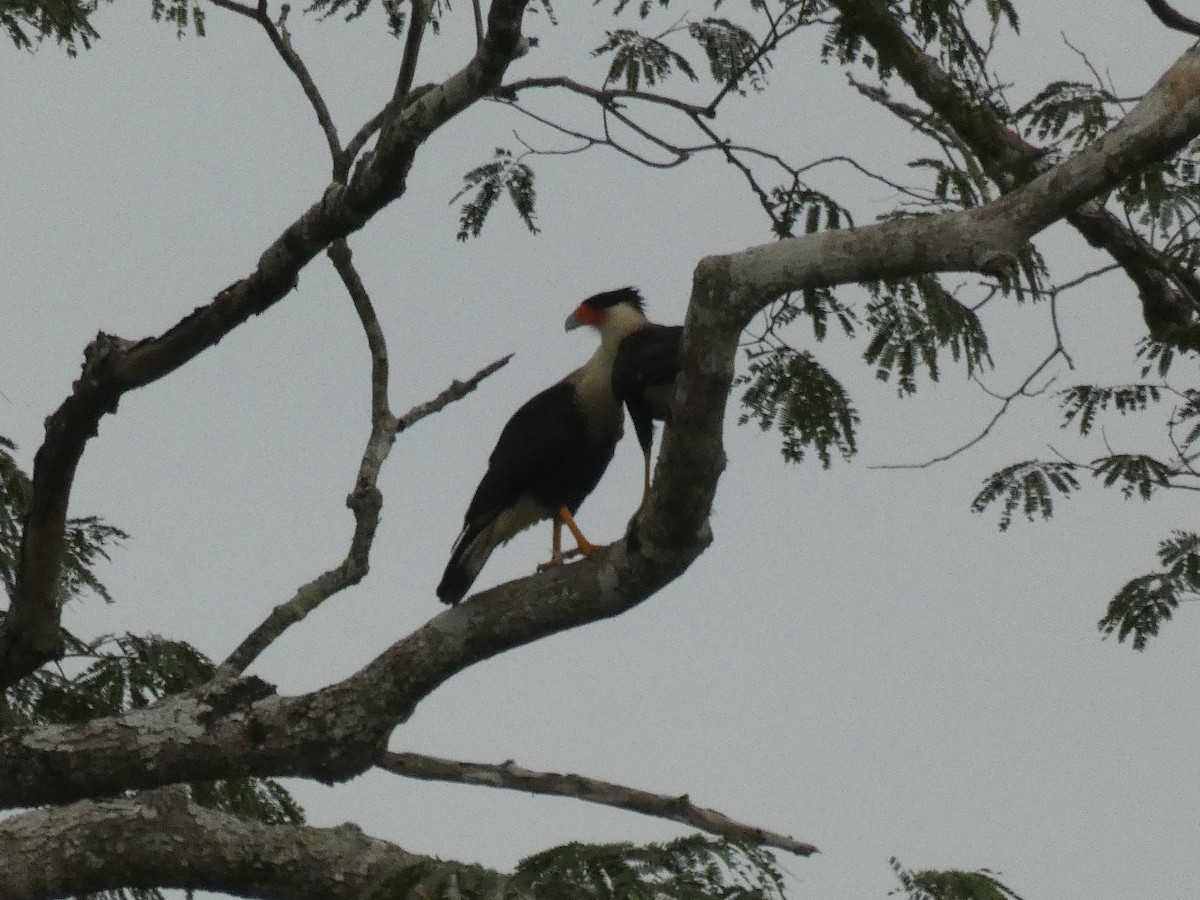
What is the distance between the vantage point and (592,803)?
4.23 meters

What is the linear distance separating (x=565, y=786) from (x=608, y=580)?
64 centimetres

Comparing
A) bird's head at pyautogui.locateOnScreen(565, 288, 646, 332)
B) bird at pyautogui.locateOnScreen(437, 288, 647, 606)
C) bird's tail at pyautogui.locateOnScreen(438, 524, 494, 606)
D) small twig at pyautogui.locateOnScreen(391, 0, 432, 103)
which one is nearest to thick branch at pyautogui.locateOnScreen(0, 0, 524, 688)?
small twig at pyautogui.locateOnScreen(391, 0, 432, 103)

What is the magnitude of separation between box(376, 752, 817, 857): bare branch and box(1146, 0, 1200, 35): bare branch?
1893 millimetres

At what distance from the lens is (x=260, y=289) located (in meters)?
4.00

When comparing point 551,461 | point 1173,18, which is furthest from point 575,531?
point 1173,18

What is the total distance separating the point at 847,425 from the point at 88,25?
96.1 inches

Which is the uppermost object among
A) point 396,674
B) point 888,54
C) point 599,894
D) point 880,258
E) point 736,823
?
point 888,54

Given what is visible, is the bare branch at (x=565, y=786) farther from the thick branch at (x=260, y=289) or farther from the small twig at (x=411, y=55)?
the small twig at (x=411, y=55)

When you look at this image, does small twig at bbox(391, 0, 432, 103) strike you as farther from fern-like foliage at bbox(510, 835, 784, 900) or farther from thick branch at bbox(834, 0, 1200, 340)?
fern-like foliage at bbox(510, 835, 784, 900)

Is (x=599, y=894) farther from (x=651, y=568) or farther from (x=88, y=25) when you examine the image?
(x=88, y=25)

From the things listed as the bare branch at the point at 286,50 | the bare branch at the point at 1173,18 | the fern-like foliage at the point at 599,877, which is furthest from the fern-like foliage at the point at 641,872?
the bare branch at the point at 286,50

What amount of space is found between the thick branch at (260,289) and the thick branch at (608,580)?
0.55m

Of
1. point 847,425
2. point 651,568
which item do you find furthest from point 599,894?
point 847,425

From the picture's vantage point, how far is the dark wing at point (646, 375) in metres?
4.86
